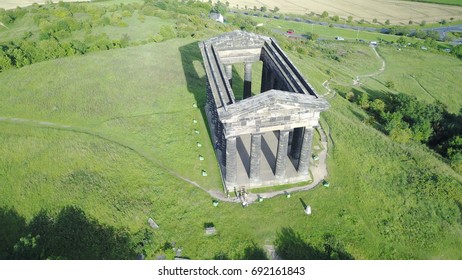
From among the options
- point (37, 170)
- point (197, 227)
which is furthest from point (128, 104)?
point (197, 227)

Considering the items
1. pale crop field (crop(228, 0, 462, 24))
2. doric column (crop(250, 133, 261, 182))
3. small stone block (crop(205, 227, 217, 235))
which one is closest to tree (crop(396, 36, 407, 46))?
pale crop field (crop(228, 0, 462, 24))

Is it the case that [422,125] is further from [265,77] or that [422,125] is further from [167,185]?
[167,185]

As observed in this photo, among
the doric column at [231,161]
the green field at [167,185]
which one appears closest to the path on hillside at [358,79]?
the green field at [167,185]

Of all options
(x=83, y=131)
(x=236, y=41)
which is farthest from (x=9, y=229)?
(x=236, y=41)

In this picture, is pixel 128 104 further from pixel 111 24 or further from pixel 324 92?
pixel 111 24

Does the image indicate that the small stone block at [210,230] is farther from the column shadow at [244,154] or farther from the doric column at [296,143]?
the doric column at [296,143]

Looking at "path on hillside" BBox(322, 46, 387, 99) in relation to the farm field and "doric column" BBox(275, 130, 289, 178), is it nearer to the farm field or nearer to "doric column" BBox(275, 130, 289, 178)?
the farm field
